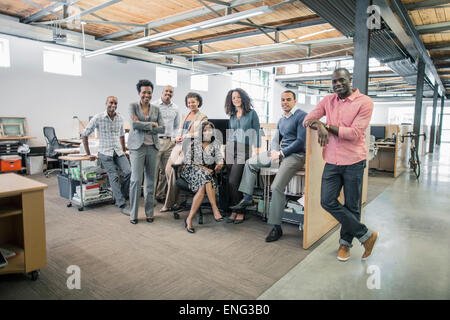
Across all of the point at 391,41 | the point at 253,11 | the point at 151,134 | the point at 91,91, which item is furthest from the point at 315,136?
the point at 91,91

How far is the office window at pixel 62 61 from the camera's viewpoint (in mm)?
7457

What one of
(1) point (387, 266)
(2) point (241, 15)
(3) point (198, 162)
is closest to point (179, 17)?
(2) point (241, 15)

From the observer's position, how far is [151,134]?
3582mm

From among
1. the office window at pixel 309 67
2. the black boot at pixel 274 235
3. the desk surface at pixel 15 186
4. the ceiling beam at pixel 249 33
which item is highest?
the office window at pixel 309 67

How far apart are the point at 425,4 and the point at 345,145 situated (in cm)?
388

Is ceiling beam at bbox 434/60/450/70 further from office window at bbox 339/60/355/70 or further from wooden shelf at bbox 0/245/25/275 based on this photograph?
wooden shelf at bbox 0/245/25/275

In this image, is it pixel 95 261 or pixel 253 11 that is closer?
pixel 95 261

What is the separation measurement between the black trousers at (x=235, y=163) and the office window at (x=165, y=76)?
7.28 meters

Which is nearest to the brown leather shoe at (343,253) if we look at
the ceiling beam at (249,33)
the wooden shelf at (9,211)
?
the wooden shelf at (9,211)

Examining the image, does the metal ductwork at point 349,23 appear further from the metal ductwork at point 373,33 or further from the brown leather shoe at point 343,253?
the brown leather shoe at point 343,253

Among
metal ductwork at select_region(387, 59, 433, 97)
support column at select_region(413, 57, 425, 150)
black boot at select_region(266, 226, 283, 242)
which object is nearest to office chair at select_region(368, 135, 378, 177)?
support column at select_region(413, 57, 425, 150)

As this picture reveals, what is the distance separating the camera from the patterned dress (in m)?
3.44
